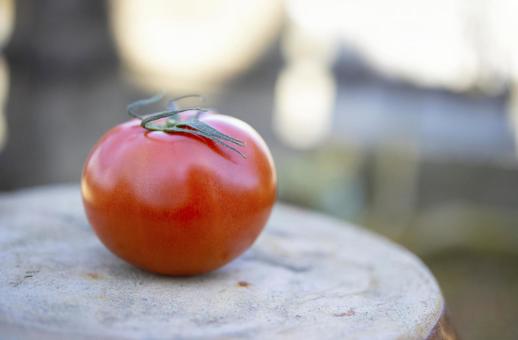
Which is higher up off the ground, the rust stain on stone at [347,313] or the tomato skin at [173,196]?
the tomato skin at [173,196]

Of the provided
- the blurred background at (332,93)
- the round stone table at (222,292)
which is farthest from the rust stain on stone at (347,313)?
the blurred background at (332,93)

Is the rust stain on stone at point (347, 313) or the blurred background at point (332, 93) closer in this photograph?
the rust stain on stone at point (347, 313)

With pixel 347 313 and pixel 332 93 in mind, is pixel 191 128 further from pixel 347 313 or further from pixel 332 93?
pixel 332 93

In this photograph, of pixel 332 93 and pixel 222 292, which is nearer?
pixel 222 292

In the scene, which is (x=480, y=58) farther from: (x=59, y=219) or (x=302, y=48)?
(x=59, y=219)

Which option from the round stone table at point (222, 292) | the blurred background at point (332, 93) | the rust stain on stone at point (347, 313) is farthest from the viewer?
the blurred background at point (332, 93)

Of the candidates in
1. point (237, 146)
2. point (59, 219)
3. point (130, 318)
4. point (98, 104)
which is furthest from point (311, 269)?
point (98, 104)

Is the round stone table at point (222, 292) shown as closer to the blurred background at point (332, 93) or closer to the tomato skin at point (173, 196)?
the tomato skin at point (173, 196)

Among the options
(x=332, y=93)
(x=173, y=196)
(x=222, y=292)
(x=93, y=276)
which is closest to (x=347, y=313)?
(x=222, y=292)
